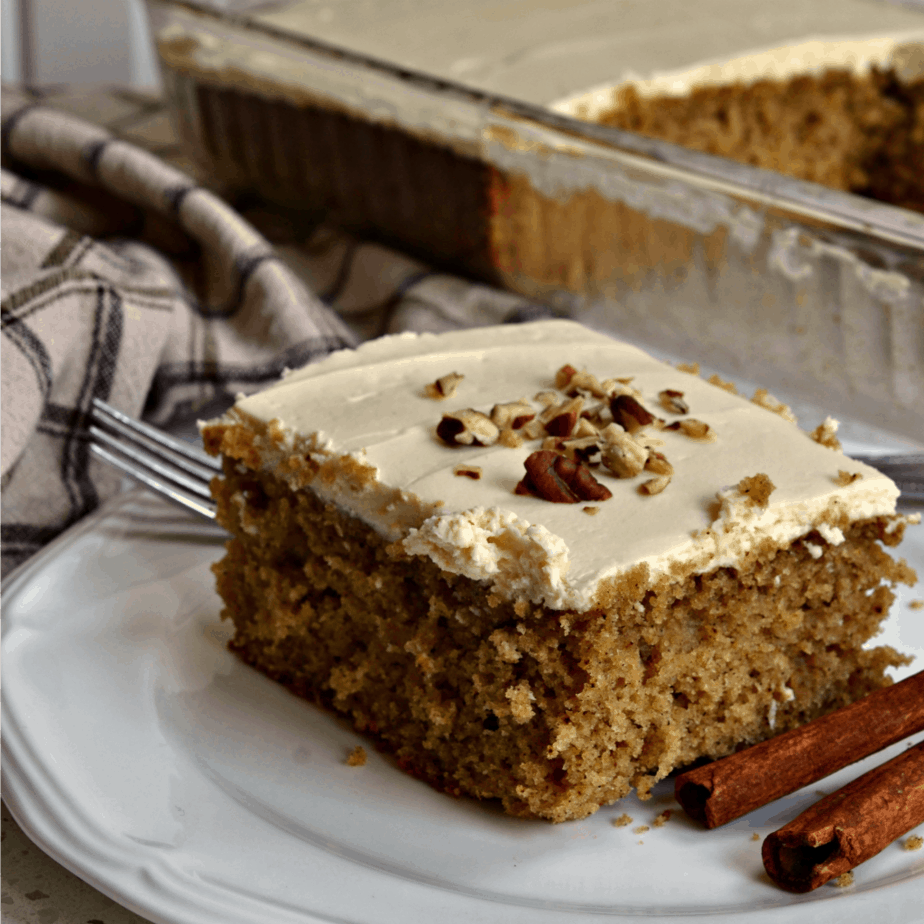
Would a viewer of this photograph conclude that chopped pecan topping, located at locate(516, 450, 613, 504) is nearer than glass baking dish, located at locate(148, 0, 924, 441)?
Yes

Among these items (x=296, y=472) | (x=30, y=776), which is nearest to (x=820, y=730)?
(x=296, y=472)

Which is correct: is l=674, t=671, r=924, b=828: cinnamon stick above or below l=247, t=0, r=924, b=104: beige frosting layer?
Result: below

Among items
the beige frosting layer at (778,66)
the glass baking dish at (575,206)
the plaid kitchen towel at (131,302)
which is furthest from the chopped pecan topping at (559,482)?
the beige frosting layer at (778,66)

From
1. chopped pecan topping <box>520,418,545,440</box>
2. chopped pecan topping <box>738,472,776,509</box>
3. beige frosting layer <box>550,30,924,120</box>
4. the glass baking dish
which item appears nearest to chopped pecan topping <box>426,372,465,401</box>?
chopped pecan topping <box>520,418,545,440</box>

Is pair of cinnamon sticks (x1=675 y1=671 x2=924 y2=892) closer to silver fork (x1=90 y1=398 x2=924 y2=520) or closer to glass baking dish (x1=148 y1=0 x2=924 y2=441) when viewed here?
silver fork (x1=90 y1=398 x2=924 y2=520)

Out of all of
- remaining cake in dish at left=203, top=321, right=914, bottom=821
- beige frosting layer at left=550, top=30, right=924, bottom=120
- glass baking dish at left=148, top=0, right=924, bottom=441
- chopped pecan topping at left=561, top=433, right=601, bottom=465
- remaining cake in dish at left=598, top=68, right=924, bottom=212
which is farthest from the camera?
remaining cake in dish at left=598, top=68, right=924, bottom=212

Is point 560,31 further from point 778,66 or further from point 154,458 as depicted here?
point 154,458
